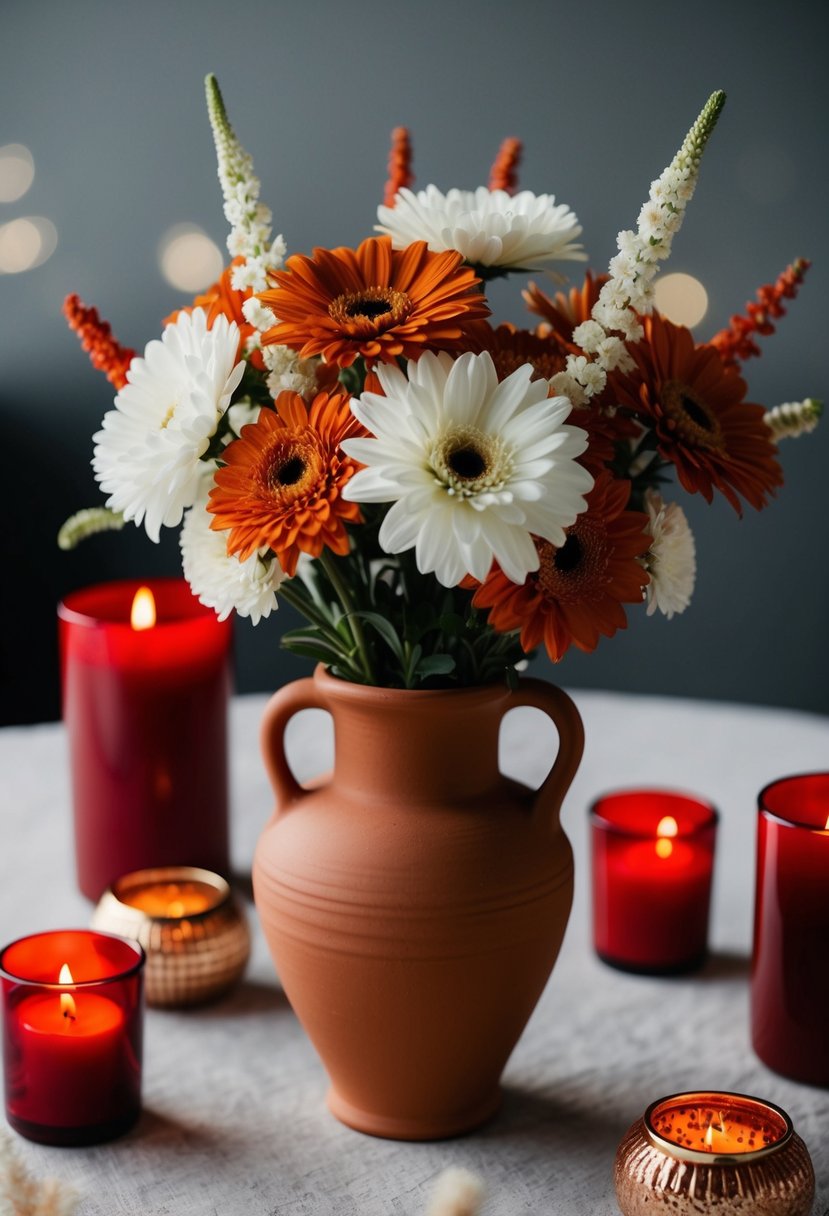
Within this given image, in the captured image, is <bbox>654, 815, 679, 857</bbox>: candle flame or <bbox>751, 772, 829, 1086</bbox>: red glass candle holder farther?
<bbox>654, 815, 679, 857</bbox>: candle flame

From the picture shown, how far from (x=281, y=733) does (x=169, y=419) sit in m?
0.19

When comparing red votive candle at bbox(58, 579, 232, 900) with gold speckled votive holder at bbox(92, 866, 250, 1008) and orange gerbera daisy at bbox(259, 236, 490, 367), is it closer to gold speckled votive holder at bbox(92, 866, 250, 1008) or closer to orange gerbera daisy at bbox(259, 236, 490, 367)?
gold speckled votive holder at bbox(92, 866, 250, 1008)

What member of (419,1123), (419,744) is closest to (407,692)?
(419,744)

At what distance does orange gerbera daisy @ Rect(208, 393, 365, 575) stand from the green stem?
4cm

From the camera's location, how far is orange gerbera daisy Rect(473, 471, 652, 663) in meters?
0.63

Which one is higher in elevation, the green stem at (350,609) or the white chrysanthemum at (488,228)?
the white chrysanthemum at (488,228)

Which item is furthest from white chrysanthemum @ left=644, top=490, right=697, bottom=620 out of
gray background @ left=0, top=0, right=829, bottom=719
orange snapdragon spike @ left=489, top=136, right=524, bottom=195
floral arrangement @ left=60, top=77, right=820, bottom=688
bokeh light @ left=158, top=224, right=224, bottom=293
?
bokeh light @ left=158, top=224, right=224, bottom=293

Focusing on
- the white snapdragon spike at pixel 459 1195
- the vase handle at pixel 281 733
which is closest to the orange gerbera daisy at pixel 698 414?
the vase handle at pixel 281 733

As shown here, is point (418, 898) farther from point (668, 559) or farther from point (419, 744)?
point (668, 559)

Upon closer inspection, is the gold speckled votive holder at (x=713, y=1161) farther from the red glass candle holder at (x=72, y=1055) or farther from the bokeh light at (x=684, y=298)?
the bokeh light at (x=684, y=298)

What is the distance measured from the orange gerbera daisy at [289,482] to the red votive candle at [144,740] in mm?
323

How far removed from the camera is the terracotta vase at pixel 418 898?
693 mm

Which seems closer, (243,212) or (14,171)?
(243,212)

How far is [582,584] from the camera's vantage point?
0.65 m
